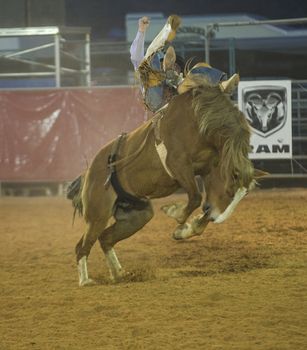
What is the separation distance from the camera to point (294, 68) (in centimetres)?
1942

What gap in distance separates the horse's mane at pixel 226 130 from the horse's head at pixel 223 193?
0.07 ft

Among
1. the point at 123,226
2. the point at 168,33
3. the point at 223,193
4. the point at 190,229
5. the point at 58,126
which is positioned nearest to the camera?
the point at 190,229

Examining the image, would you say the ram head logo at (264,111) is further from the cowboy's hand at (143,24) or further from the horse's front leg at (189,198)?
the horse's front leg at (189,198)

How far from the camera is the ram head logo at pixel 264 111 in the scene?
12500 mm

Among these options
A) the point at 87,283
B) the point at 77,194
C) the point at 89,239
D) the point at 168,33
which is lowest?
the point at 87,283

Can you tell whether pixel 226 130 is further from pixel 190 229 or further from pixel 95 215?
pixel 95 215

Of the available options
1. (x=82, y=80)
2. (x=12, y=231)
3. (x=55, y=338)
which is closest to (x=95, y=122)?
(x=82, y=80)

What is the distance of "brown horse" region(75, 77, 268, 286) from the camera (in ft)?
18.1

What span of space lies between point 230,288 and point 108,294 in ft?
3.23

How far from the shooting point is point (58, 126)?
13.6 m

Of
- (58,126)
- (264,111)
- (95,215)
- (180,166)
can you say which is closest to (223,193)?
(180,166)

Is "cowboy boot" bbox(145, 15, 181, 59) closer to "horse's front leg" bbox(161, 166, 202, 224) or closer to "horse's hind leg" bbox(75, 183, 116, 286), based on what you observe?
"horse's front leg" bbox(161, 166, 202, 224)

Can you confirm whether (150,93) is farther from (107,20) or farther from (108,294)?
(107,20)

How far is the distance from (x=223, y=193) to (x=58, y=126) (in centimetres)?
840
